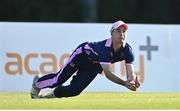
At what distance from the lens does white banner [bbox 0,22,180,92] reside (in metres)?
15.0

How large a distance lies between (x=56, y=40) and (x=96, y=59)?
402 centimetres

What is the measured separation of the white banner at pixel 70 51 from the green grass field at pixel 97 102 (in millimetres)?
1430

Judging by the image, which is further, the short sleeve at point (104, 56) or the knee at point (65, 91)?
the knee at point (65, 91)

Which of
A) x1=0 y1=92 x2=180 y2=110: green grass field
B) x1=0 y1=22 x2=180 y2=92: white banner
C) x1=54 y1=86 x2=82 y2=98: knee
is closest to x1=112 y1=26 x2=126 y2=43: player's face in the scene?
x1=0 y1=92 x2=180 y2=110: green grass field

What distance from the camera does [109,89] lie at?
15.0 meters

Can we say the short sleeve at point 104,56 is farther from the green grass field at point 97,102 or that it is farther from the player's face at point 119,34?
the green grass field at point 97,102

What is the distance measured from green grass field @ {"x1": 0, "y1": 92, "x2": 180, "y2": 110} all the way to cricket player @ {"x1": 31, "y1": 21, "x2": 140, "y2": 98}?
0.22m

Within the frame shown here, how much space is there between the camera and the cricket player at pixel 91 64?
442 inches

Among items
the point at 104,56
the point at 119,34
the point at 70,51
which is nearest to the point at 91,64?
the point at 104,56

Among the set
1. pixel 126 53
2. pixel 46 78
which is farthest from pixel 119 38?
pixel 46 78

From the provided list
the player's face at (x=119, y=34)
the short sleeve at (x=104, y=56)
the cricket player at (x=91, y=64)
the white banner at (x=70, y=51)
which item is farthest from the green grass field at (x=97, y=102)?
the white banner at (x=70, y=51)

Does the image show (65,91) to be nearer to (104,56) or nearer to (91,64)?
(91,64)

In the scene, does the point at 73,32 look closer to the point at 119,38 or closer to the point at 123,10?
the point at 119,38

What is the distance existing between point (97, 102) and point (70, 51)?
3600 mm
